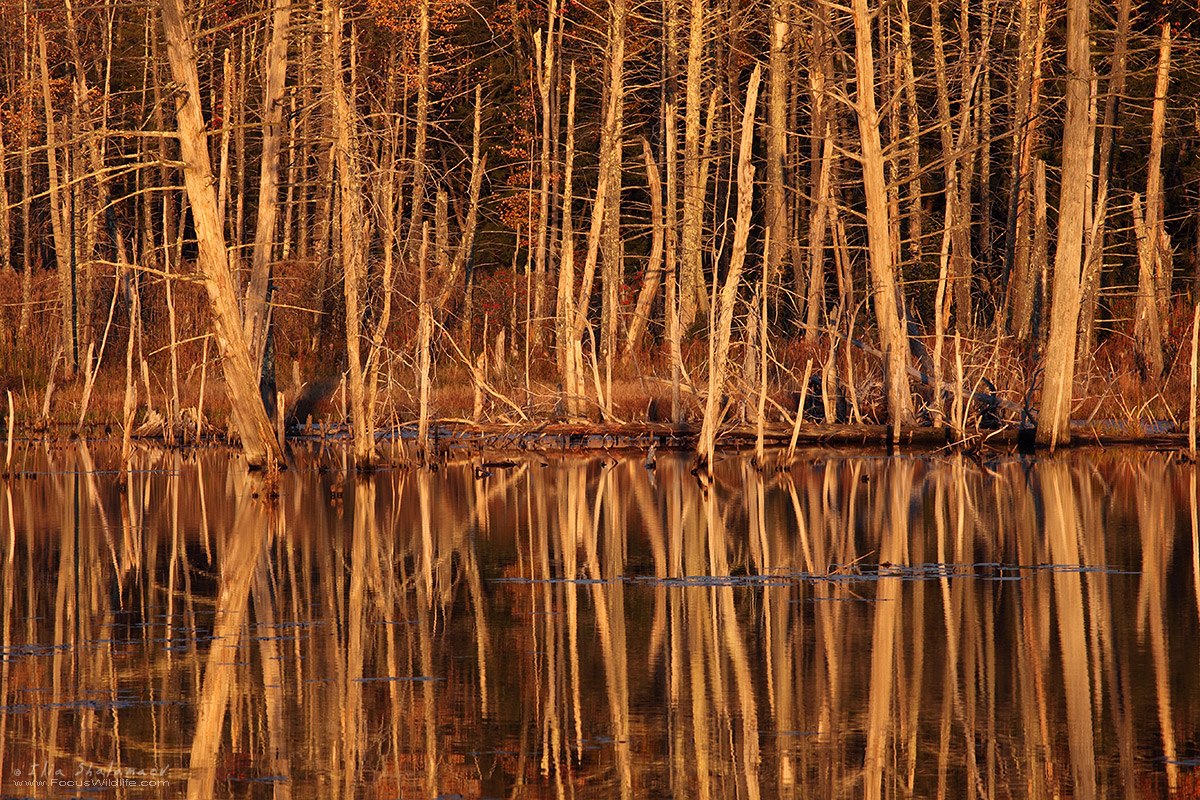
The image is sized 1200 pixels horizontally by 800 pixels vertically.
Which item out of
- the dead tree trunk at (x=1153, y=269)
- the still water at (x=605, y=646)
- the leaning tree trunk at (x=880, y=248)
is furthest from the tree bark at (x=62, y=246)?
the dead tree trunk at (x=1153, y=269)

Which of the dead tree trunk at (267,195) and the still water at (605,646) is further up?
the dead tree trunk at (267,195)

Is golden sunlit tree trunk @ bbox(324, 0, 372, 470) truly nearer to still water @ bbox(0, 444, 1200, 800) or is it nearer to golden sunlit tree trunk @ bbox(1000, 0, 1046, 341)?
still water @ bbox(0, 444, 1200, 800)

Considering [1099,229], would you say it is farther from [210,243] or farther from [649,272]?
[210,243]

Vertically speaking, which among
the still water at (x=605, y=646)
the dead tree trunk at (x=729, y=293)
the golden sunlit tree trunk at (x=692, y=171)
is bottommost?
the still water at (x=605, y=646)

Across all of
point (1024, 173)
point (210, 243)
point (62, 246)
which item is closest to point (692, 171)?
point (1024, 173)

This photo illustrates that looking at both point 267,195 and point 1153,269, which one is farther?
point 1153,269

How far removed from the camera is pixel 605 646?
33.4 feet

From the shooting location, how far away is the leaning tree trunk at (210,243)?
2067 cm

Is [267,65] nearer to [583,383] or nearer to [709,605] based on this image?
[583,383]

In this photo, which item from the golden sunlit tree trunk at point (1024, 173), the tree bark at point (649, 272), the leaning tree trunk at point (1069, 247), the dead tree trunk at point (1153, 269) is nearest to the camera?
the leaning tree trunk at point (1069, 247)

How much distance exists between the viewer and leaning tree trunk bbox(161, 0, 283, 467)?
20.7 m

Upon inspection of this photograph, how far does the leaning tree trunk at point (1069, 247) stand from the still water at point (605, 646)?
204 inches

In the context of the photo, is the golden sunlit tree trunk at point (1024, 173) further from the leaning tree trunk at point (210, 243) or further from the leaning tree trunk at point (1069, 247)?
the leaning tree trunk at point (210, 243)

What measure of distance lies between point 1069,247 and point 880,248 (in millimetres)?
3242
